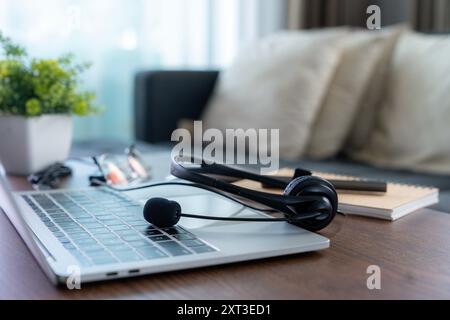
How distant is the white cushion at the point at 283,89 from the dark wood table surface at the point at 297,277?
3.94 ft

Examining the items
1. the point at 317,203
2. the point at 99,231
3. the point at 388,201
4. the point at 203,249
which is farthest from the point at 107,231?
the point at 388,201

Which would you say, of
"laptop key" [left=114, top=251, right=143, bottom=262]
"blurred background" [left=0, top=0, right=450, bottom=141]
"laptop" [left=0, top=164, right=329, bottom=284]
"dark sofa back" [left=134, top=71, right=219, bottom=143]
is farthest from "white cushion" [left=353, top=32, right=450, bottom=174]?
"laptop key" [left=114, top=251, right=143, bottom=262]

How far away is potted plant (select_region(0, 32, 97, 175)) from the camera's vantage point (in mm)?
1073

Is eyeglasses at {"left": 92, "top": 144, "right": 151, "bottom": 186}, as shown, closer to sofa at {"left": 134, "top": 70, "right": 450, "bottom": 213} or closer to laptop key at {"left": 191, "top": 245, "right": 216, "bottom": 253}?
laptop key at {"left": 191, "top": 245, "right": 216, "bottom": 253}

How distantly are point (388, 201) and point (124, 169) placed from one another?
0.47 metres

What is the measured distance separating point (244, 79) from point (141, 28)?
24.4 inches

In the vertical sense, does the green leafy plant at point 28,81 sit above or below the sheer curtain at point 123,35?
below

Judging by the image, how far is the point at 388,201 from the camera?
30.7 inches

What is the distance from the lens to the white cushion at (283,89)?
1849 mm

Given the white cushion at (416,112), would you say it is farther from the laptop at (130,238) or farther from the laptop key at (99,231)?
the laptop key at (99,231)

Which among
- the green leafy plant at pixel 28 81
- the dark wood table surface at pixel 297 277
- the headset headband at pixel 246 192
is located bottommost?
the dark wood table surface at pixel 297 277

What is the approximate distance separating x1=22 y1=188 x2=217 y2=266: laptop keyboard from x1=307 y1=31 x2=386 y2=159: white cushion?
1.15 metres

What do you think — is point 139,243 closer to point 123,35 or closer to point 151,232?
point 151,232

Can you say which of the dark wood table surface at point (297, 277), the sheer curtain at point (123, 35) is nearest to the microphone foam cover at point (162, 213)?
the dark wood table surface at point (297, 277)
